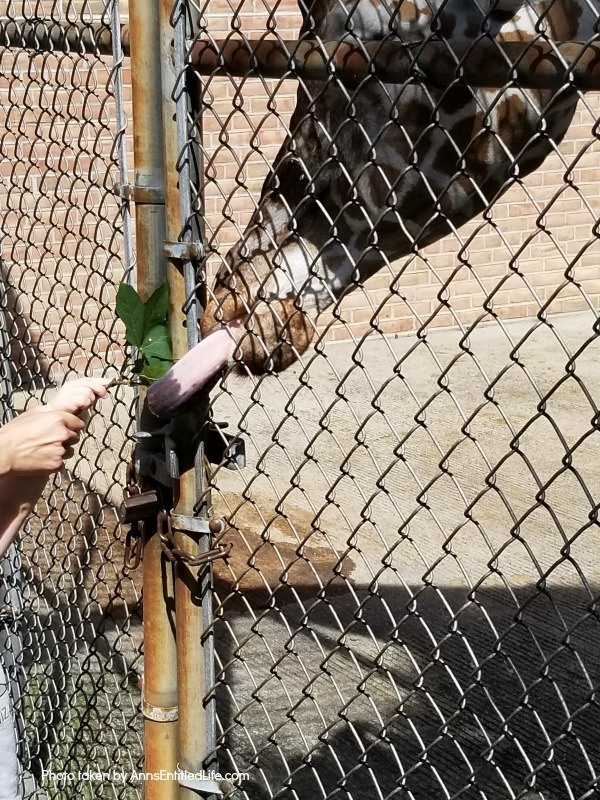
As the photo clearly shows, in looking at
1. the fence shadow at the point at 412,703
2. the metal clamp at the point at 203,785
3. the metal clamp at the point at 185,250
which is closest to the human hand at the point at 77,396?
the metal clamp at the point at 185,250

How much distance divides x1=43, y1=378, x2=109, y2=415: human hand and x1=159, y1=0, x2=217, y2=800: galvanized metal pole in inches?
9.1

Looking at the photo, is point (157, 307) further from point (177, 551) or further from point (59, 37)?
point (59, 37)

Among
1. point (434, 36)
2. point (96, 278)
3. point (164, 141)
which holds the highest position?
point (434, 36)

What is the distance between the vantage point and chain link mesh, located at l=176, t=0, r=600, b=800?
2213 mm

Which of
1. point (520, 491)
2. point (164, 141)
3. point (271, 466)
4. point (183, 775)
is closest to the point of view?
point (164, 141)

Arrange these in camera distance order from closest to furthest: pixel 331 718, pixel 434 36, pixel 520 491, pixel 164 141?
pixel 434 36 → pixel 164 141 → pixel 331 718 → pixel 520 491

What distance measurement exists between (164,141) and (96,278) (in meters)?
5.36

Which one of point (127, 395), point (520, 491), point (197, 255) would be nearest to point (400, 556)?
point (520, 491)

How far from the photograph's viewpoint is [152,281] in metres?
2.53

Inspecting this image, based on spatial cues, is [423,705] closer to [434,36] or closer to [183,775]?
[183,775]

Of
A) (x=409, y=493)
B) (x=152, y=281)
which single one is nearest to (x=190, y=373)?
(x=152, y=281)

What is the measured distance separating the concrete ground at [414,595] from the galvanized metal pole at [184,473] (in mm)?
92

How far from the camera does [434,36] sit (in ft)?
6.28

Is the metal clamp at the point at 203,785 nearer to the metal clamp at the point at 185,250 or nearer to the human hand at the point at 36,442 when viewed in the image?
the human hand at the point at 36,442
